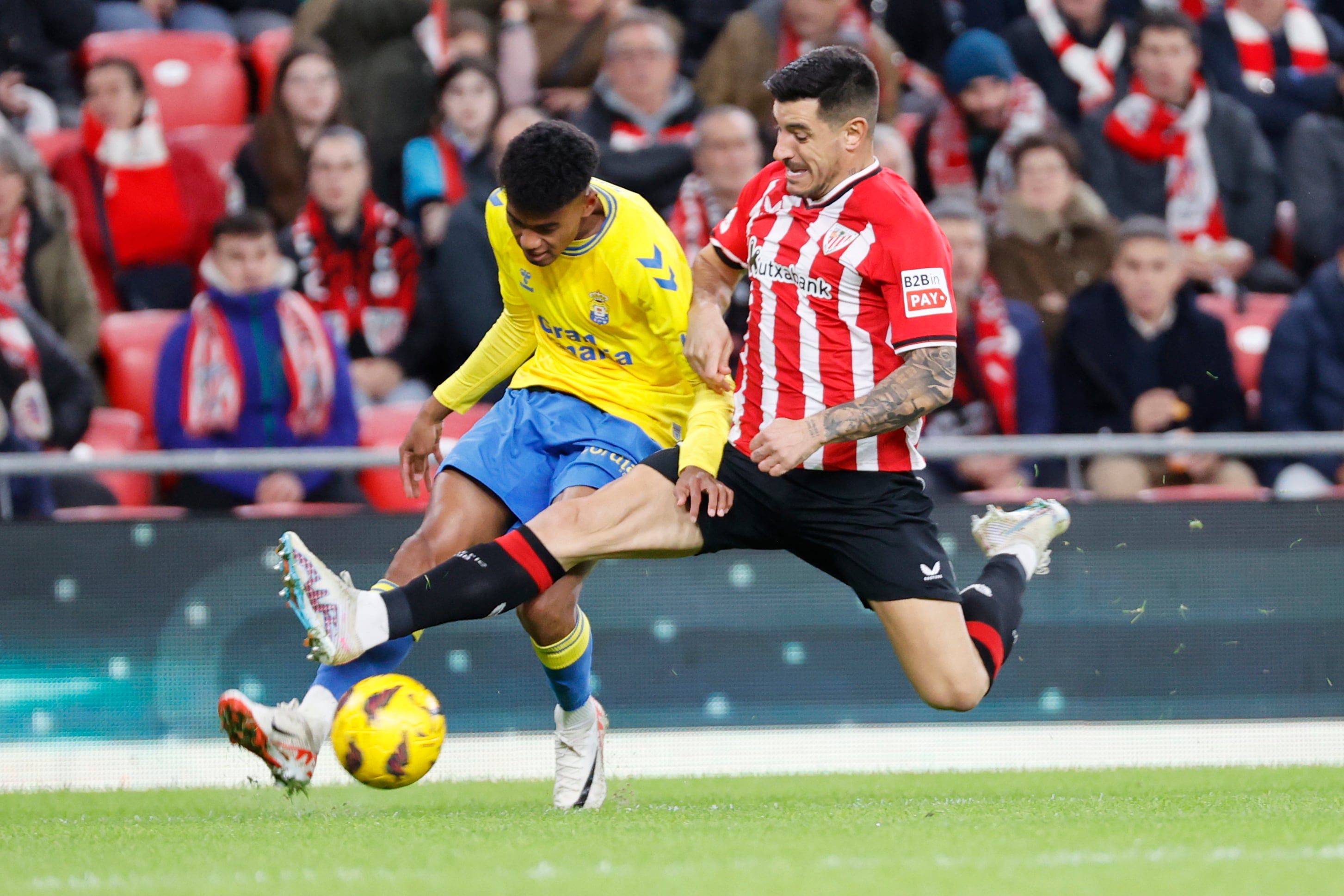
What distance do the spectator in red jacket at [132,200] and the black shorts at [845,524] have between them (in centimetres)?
445

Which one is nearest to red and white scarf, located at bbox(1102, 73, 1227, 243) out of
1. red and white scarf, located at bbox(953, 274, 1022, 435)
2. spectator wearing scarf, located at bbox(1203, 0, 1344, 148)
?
spectator wearing scarf, located at bbox(1203, 0, 1344, 148)

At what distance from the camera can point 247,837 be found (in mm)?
4570

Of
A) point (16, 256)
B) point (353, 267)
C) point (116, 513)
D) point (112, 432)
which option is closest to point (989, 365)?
point (353, 267)

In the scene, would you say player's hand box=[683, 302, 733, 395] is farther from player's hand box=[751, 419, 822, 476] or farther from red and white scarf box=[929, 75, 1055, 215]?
red and white scarf box=[929, 75, 1055, 215]

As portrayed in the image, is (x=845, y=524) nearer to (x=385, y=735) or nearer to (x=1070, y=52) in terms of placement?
(x=385, y=735)

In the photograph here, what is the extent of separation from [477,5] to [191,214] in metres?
1.99

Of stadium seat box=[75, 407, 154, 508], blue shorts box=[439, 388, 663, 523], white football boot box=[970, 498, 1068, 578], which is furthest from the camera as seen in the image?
stadium seat box=[75, 407, 154, 508]

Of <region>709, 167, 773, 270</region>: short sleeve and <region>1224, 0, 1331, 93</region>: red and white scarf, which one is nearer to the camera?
<region>709, 167, 773, 270</region>: short sleeve

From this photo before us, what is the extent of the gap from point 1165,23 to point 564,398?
5273mm

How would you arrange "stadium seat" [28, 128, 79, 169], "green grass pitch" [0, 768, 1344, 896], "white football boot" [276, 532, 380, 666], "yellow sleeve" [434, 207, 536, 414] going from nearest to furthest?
"green grass pitch" [0, 768, 1344, 896], "white football boot" [276, 532, 380, 666], "yellow sleeve" [434, 207, 536, 414], "stadium seat" [28, 128, 79, 169]

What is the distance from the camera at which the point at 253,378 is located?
7707mm

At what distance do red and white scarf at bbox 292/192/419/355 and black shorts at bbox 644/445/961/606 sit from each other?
354 centimetres

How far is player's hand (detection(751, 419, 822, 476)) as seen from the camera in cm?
463

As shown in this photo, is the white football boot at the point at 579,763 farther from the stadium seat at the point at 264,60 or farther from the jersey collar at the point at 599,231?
the stadium seat at the point at 264,60
